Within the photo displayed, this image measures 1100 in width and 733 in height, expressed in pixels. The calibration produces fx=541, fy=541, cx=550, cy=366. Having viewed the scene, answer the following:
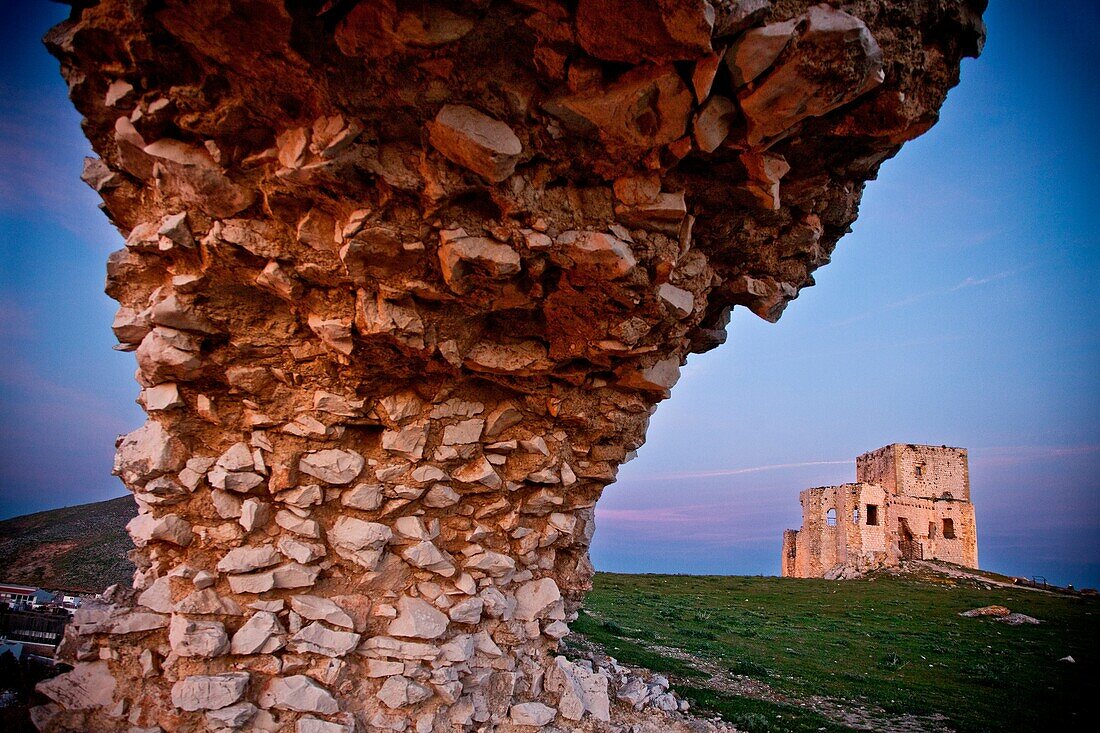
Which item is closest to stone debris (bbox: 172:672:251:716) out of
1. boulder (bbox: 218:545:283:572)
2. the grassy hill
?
boulder (bbox: 218:545:283:572)

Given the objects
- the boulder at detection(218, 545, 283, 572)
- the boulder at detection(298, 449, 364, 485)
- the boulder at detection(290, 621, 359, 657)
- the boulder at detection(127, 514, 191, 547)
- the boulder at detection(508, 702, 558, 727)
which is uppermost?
the boulder at detection(298, 449, 364, 485)

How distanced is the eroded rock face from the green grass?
5.11 metres

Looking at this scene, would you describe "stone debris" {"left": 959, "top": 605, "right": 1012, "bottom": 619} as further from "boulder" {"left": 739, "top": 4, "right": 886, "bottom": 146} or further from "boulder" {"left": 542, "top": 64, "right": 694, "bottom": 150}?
"boulder" {"left": 542, "top": 64, "right": 694, "bottom": 150}

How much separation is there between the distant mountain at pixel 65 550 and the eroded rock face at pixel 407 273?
387 inches

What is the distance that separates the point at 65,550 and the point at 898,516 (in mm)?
41982

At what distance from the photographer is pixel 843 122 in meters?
4.58

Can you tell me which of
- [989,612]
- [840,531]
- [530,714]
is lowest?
[989,612]

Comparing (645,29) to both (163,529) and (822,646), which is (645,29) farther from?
(822,646)

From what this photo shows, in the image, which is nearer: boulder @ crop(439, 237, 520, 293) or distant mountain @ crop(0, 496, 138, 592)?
boulder @ crop(439, 237, 520, 293)

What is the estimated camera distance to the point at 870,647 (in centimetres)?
1399

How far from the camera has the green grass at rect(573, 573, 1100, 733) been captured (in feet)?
Answer: 30.5

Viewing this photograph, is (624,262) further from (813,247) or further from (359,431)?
(359,431)

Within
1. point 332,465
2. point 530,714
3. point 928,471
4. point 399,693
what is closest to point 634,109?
point 332,465

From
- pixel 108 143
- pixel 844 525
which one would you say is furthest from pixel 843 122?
pixel 844 525
